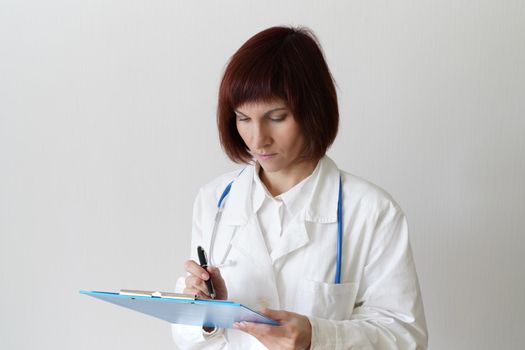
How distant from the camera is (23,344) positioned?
2.22 metres

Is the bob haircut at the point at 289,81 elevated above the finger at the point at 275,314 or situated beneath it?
elevated above

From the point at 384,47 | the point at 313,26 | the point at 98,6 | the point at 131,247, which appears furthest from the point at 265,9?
the point at 131,247

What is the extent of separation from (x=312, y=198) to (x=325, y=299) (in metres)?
0.21

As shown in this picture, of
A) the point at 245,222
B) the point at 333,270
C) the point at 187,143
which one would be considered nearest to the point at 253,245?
the point at 245,222

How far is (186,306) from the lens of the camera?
3.57ft

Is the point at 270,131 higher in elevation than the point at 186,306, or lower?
higher

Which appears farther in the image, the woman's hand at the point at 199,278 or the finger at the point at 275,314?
the woman's hand at the point at 199,278

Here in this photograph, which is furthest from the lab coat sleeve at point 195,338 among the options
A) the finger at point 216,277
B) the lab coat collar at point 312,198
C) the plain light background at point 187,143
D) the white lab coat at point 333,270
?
the plain light background at point 187,143

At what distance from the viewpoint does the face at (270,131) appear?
50.4 inches

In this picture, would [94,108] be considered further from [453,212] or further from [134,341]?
[453,212]

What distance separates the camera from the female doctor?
1284 mm

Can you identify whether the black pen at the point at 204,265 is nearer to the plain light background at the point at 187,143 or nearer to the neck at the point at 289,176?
the neck at the point at 289,176

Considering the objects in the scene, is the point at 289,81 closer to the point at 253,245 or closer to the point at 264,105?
the point at 264,105

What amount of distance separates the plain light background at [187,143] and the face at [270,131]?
0.60 m
